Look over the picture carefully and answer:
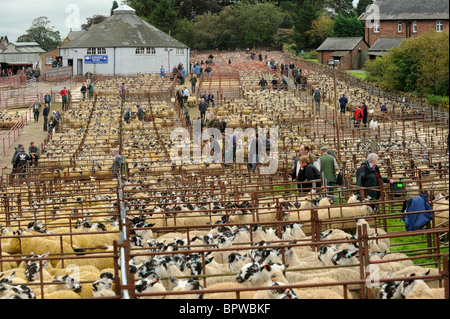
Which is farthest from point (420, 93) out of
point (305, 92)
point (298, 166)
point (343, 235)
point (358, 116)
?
point (343, 235)

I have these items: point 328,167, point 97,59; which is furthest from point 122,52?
point 328,167

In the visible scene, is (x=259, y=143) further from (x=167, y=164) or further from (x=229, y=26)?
(x=229, y=26)

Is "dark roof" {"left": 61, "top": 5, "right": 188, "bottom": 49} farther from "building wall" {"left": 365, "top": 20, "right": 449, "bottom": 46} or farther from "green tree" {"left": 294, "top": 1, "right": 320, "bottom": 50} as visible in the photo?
"green tree" {"left": 294, "top": 1, "right": 320, "bottom": 50}

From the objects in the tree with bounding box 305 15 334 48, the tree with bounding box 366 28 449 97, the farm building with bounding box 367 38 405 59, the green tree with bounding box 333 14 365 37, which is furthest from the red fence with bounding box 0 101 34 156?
the tree with bounding box 305 15 334 48

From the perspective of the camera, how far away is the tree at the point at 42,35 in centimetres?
13300

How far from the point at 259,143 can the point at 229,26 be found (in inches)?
2697

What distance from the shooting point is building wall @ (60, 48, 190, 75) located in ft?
192

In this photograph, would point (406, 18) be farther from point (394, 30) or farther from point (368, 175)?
point (368, 175)

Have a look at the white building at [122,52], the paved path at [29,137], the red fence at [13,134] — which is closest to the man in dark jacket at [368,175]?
the paved path at [29,137]

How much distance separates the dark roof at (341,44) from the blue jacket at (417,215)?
59.9 m

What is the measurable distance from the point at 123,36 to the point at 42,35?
273ft

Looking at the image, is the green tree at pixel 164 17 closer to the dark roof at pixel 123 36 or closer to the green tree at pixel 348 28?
the dark roof at pixel 123 36

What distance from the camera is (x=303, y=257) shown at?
9719 mm

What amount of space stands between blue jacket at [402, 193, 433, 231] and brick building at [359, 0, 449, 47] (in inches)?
2029
